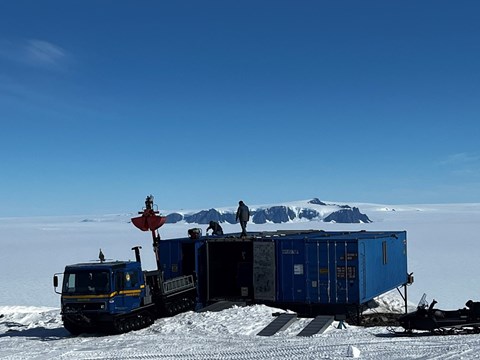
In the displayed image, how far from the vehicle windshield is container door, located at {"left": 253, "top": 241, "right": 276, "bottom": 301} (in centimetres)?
807

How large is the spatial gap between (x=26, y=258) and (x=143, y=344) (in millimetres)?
83826

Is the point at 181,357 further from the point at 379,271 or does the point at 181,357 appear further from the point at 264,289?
the point at 379,271

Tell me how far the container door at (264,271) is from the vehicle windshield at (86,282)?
26.5 feet

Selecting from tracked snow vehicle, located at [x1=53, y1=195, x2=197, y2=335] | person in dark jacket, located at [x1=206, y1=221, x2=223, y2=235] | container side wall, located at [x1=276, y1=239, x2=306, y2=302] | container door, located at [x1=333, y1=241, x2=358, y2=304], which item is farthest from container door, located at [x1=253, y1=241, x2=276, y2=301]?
tracked snow vehicle, located at [x1=53, y1=195, x2=197, y2=335]

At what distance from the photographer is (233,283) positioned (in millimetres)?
27656

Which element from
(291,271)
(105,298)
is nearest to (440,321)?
(291,271)

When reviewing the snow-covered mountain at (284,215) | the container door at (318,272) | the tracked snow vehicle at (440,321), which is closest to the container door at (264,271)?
the container door at (318,272)

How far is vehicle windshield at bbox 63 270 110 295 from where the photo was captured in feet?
63.4

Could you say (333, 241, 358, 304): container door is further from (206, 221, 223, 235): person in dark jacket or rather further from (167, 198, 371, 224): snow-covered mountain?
(167, 198, 371, 224): snow-covered mountain

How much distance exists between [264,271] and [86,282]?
867 centimetres

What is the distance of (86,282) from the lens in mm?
19484

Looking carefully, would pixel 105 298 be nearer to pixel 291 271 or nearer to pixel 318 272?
pixel 291 271

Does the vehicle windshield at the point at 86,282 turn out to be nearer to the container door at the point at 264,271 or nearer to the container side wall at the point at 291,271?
the container door at the point at 264,271

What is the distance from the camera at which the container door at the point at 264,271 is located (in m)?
25.1
